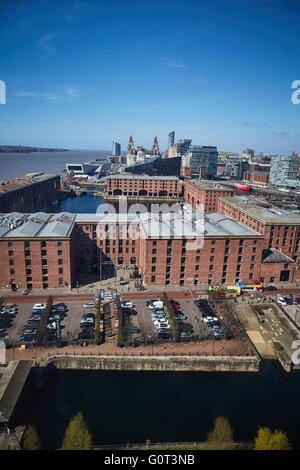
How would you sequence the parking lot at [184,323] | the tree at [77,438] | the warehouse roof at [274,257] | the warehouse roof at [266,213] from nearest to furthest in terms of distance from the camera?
the tree at [77,438] < the parking lot at [184,323] < the warehouse roof at [274,257] < the warehouse roof at [266,213]

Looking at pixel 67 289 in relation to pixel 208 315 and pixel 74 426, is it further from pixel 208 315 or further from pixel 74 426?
pixel 74 426

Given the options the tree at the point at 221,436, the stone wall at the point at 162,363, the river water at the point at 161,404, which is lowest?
the river water at the point at 161,404

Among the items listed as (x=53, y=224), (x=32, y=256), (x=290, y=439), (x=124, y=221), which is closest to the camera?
(x=290, y=439)

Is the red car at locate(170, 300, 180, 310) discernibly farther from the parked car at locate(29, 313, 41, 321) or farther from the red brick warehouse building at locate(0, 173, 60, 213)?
the red brick warehouse building at locate(0, 173, 60, 213)

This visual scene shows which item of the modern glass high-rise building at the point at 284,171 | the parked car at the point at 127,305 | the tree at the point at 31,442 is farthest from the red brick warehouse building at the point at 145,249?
the modern glass high-rise building at the point at 284,171

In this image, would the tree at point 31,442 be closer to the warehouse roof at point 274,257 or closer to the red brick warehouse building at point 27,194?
the warehouse roof at point 274,257

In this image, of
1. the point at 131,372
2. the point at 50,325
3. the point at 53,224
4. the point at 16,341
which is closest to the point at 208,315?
the point at 131,372

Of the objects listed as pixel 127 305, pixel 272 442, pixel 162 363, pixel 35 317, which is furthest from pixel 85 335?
pixel 272 442
